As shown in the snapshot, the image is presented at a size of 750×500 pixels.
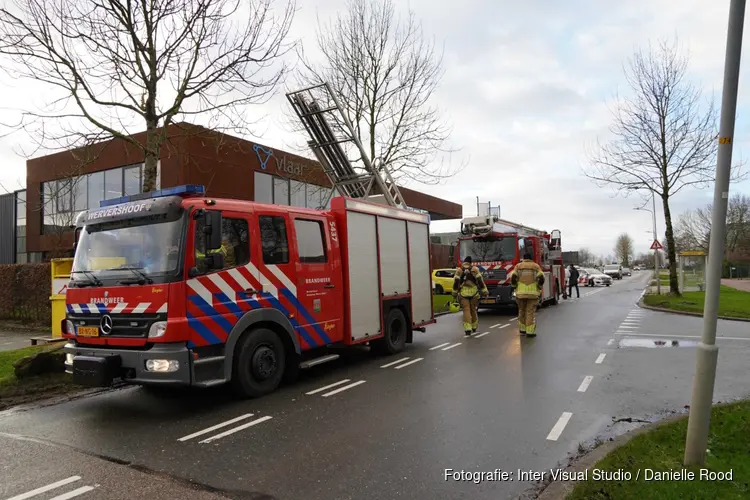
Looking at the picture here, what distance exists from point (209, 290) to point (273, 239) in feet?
4.26

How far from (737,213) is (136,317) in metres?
75.8

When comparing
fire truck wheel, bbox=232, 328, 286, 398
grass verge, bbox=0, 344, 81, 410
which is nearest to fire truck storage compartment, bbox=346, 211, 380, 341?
fire truck wheel, bbox=232, 328, 286, 398

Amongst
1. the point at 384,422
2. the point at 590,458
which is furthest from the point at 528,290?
the point at 590,458

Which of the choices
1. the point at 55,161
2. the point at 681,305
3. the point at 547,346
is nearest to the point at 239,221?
the point at 547,346

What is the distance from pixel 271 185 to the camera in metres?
24.7

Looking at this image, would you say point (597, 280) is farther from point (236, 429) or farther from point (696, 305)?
point (236, 429)

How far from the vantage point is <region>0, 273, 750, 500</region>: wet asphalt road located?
13.1 feet

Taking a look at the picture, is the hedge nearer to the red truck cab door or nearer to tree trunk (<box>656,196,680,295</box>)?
the red truck cab door

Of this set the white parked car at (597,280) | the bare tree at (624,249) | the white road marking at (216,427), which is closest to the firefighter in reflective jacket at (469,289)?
the white road marking at (216,427)

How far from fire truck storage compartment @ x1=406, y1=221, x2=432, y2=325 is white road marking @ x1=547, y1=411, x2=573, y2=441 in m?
4.63

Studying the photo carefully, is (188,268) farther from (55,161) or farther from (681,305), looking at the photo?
(55,161)

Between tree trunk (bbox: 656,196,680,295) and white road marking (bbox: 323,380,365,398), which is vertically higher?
tree trunk (bbox: 656,196,680,295)

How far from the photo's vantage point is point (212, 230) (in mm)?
5594

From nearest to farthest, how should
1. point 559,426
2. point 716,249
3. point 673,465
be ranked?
point 716,249, point 673,465, point 559,426
